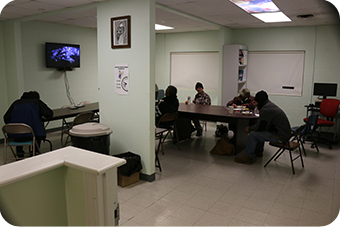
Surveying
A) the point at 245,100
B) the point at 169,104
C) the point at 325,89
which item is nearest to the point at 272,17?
the point at 245,100

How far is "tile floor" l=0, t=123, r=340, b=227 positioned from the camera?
318 cm

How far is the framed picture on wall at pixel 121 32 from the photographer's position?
405cm

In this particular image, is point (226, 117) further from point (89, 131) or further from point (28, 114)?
point (28, 114)

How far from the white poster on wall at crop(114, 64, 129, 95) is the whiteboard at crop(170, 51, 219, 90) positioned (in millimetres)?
4698

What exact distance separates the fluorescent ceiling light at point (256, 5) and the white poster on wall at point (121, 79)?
6.50ft

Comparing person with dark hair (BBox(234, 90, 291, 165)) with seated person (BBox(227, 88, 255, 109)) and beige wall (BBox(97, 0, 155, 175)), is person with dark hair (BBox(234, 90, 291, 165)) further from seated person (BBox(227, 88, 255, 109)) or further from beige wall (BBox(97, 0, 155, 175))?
beige wall (BBox(97, 0, 155, 175))

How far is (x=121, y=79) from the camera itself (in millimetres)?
4254

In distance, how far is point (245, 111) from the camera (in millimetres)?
5484

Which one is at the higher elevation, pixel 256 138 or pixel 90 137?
pixel 90 137

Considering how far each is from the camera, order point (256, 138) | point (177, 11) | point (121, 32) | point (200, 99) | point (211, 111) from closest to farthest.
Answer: point (121, 32) < point (256, 138) < point (177, 11) < point (211, 111) < point (200, 99)

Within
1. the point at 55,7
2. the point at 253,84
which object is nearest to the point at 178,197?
the point at 55,7

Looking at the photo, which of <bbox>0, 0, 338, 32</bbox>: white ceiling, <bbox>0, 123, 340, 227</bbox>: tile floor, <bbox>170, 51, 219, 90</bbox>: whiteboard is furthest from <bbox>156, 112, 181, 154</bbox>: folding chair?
<bbox>170, 51, 219, 90</bbox>: whiteboard

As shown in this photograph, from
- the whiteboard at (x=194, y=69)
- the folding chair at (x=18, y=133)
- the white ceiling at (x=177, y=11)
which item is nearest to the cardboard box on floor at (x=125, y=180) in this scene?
the folding chair at (x=18, y=133)

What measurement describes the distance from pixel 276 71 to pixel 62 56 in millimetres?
5496
